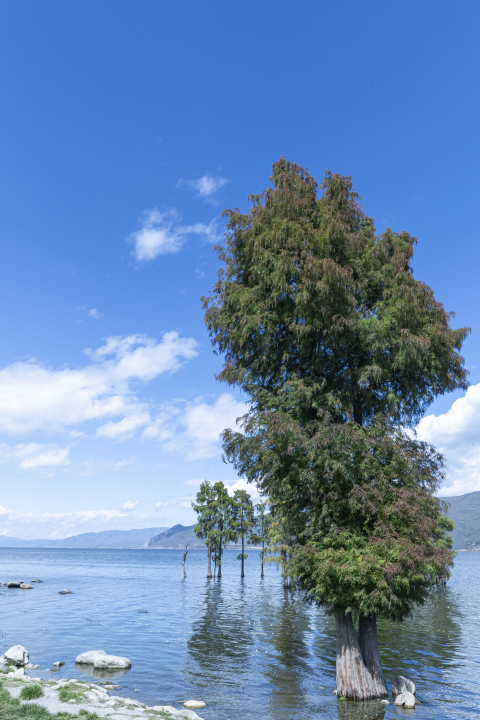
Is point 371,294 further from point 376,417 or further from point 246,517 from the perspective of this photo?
point 246,517

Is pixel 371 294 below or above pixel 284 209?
below

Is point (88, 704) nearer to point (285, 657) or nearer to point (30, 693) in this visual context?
point (30, 693)

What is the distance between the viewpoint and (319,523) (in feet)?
55.4

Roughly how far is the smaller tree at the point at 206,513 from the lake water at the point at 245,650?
66.7 ft

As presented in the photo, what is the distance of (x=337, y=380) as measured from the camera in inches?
751

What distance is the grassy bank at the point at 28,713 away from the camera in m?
10.7

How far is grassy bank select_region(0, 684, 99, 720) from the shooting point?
10.7 meters

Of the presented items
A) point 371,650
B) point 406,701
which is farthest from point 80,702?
point 406,701

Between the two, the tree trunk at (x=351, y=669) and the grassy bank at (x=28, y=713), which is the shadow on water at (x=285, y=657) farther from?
the grassy bank at (x=28, y=713)

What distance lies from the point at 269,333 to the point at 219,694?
14.8 meters

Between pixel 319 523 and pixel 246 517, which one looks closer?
pixel 319 523

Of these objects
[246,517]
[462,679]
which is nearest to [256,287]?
[462,679]

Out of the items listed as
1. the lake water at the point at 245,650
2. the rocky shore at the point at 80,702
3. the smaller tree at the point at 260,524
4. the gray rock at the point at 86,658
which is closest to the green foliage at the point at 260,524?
the smaller tree at the point at 260,524

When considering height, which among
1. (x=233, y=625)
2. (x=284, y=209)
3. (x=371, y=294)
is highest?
(x=284, y=209)
